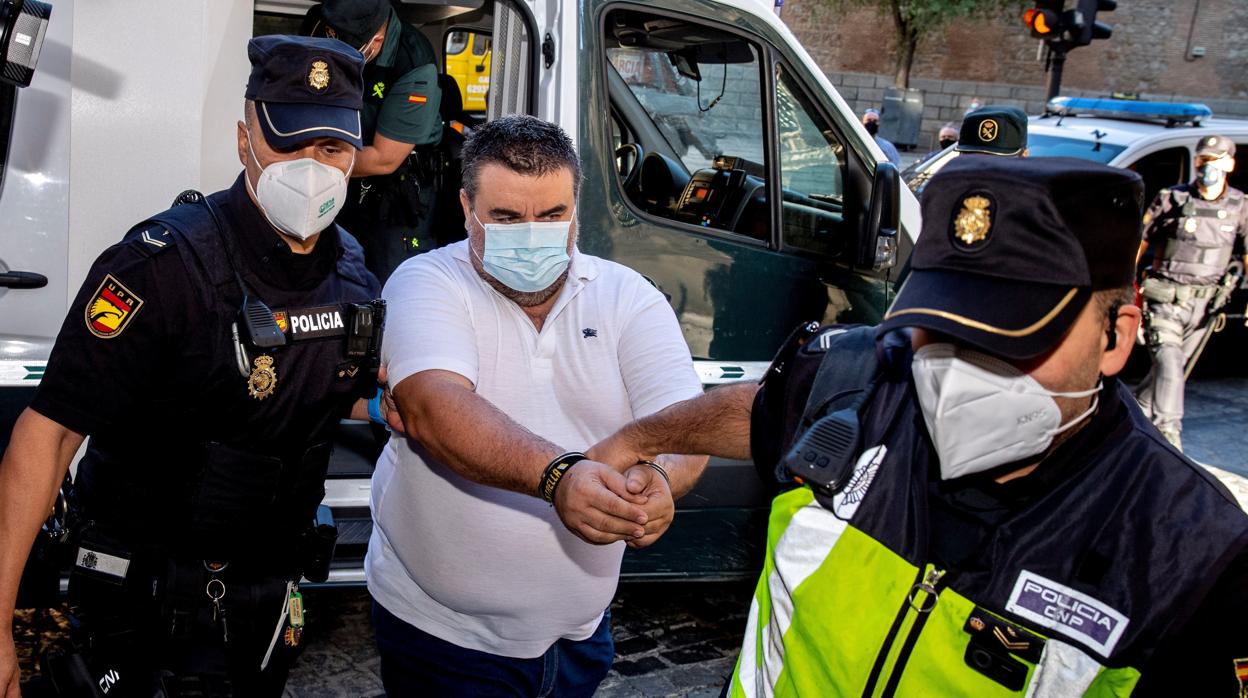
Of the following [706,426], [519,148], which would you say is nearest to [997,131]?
[519,148]

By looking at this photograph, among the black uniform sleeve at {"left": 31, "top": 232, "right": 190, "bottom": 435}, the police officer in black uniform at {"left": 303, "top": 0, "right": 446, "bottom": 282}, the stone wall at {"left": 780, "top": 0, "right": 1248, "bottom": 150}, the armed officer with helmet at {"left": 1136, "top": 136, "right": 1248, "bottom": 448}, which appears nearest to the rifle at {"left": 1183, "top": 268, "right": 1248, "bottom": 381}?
the armed officer with helmet at {"left": 1136, "top": 136, "right": 1248, "bottom": 448}

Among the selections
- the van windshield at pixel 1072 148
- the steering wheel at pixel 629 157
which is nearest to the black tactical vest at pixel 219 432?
the steering wheel at pixel 629 157

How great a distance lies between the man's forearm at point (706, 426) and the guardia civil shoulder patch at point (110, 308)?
1.03m

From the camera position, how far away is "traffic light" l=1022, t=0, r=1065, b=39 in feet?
39.5

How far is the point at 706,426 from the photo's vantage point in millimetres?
1961

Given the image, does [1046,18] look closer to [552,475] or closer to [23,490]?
[552,475]

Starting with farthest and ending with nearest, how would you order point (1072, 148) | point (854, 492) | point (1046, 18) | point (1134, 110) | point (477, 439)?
point (1046, 18) → point (1134, 110) → point (1072, 148) → point (477, 439) → point (854, 492)

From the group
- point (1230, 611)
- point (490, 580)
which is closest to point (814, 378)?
point (1230, 611)

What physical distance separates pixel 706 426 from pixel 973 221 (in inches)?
27.0

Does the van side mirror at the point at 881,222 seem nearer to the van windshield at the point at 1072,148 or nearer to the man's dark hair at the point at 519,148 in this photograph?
the man's dark hair at the point at 519,148

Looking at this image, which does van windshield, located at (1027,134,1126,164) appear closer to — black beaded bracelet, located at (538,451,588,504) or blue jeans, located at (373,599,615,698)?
blue jeans, located at (373,599,615,698)

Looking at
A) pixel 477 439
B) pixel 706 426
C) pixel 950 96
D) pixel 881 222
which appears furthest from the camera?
pixel 950 96

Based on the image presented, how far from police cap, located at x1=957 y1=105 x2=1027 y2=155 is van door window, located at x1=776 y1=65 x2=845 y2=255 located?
1838mm

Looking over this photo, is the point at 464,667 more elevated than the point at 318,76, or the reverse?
the point at 318,76
